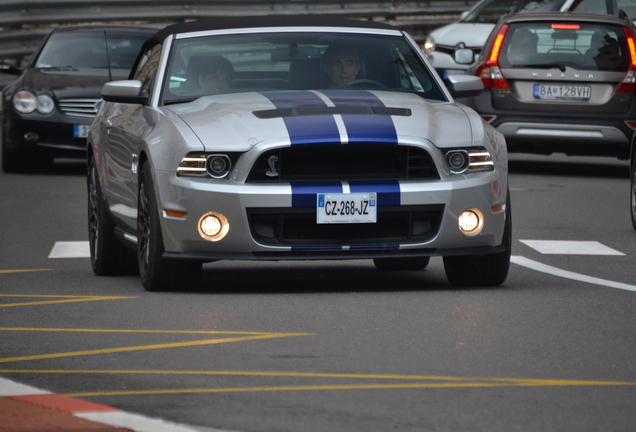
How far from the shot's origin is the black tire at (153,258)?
837 cm

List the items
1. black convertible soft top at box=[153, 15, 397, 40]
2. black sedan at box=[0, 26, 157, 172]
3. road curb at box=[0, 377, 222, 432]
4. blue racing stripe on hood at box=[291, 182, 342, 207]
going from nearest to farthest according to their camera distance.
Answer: road curb at box=[0, 377, 222, 432] → blue racing stripe on hood at box=[291, 182, 342, 207] → black convertible soft top at box=[153, 15, 397, 40] → black sedan at box=[0, 26, 157, 172]

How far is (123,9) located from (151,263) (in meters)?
18.4

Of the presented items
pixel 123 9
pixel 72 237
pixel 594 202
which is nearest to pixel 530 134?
pixel 594 202

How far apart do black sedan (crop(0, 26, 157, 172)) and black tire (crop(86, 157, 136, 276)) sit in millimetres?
7260

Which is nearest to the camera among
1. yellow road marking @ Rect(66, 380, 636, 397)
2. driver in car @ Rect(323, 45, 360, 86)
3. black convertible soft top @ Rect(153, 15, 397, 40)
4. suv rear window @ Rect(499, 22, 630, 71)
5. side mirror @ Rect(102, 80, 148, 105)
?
yellow road marking @ Rect(66, 380, 636, 397)

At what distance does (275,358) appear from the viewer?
637 centimetres

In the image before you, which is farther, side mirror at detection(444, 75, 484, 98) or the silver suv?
the silver suv

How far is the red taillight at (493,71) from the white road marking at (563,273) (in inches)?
277

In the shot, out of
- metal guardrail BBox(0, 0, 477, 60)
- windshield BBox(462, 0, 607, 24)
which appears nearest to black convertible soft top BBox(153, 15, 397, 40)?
windshield BBox(462, 0, 607, 24)

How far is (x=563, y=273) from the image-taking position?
9.69 metres

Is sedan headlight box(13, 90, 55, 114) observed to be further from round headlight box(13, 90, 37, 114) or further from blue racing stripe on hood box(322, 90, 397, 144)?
blue racing stripe on hood box(322, 90, 397, 144)

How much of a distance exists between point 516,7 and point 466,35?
1191 mm

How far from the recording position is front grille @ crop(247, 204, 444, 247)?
321 inches

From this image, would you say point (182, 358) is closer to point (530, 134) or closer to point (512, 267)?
point (512, 267)
